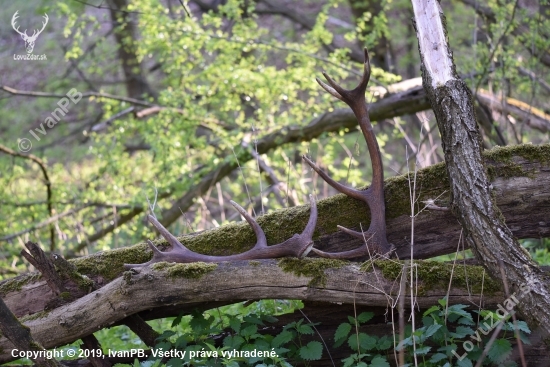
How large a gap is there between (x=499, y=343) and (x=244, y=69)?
5837 millimetres

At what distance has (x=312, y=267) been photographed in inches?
155

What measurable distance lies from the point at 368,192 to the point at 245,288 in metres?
1.03

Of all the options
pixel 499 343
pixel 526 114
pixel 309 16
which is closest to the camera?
pixel 499 343

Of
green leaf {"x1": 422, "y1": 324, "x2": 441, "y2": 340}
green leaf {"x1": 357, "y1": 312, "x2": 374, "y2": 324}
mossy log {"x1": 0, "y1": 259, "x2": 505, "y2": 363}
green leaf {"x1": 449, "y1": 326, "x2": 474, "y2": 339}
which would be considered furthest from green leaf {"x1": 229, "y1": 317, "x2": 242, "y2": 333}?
green leaf {"x1": 449, "y1": 326, "x2": 474, "y2": 339}

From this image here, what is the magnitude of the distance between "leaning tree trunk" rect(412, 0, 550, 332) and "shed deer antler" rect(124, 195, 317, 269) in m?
0.92

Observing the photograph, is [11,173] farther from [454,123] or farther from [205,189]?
[454,123]

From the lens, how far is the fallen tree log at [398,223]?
4.04 metres

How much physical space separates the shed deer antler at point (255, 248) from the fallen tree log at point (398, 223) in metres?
0.15

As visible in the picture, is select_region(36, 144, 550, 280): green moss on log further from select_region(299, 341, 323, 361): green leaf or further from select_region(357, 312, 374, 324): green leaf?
select_region(299, 341, 323, 361): green leaf

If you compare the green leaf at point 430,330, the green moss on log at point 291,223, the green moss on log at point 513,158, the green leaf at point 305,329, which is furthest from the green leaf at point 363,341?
the green moss on log at point 513,158

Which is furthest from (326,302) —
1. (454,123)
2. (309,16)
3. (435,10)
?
(309,16)

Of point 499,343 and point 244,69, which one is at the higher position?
point 244,69

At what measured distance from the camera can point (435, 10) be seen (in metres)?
4.06

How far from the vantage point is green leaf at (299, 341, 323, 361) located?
12.3 ft
